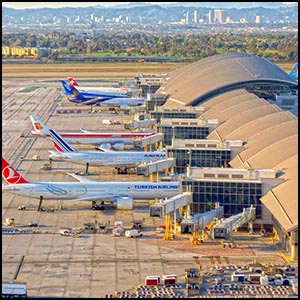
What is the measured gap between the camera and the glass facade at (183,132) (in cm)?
7744

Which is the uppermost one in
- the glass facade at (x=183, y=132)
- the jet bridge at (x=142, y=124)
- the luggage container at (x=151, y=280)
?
the jet bridge at (x=142, y=124)

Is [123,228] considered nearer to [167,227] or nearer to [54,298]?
[167,227]

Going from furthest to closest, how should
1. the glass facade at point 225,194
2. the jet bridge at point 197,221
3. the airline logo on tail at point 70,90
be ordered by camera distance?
the airline logo on tail at point 70,90
the glass facade at point 225,194
the jet bridge at point 197,221

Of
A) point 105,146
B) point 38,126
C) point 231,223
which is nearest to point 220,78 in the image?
point 105,146

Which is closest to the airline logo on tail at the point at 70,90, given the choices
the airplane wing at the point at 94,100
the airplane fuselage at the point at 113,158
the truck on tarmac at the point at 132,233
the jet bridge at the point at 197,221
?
the airplane wing at the point at 94,100

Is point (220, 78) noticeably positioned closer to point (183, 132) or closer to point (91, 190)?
point (183, 132)

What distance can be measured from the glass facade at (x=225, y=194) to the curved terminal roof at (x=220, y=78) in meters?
40.0

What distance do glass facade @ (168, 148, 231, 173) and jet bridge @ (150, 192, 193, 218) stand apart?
12285 mm

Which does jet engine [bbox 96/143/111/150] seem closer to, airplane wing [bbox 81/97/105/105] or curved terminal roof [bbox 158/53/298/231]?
curved terminal roof [bbox 158/53/298/231]

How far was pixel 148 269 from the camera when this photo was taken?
43.6 metres

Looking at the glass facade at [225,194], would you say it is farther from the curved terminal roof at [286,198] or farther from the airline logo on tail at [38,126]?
the airline logo on tail at [38,126]

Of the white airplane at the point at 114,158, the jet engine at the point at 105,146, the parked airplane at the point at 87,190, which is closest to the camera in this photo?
the parked airplane at the point at 87,190

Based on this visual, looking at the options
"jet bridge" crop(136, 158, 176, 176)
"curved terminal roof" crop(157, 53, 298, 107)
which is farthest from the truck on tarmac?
"curved terminal roof" crop(157, 53, 298, 107)

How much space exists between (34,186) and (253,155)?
16754 millimetres
